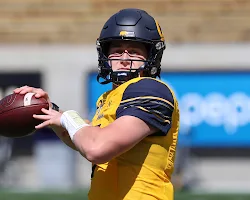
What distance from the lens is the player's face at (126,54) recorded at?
9.77ft

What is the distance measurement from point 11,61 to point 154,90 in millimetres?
8214

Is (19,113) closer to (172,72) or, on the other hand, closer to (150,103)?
(150,103)

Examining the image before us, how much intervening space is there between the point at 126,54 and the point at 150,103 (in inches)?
10.3

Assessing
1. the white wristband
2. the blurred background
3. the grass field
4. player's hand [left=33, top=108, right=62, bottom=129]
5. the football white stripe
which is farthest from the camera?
the blurred background

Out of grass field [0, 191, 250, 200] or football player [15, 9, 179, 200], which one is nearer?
football player [15, 9, 179, 200]

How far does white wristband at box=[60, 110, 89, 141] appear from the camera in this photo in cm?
289

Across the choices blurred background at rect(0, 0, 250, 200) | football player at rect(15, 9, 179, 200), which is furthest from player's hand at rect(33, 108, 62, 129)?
blurred background at rect(0, 0, 250, 200)

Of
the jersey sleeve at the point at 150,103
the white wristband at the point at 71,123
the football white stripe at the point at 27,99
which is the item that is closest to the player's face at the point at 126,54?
the jersey sleeve at the point at 150,103

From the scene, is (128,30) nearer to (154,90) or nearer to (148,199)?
(154,90)

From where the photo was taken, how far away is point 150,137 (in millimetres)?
2906

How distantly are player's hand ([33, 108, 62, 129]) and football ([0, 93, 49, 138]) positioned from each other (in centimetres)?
3

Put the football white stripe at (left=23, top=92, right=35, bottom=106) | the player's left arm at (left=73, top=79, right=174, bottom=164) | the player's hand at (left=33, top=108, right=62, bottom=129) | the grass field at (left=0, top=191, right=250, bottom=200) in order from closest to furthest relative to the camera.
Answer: the player's left arm at (left=73, top=79, right=174, bottom=164), the player's hand at (left=33, top=108, right=62, bottom=129), the football white stripe at (left=23, top=92, right=35, bottom=106), the grass field at (left=0, top=191, right=250, bottom=200)

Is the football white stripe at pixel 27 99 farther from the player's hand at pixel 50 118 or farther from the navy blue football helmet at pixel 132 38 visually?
the navy blue football helmet at pixel 132 38

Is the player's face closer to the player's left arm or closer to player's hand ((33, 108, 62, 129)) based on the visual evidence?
the player's left arm
